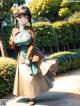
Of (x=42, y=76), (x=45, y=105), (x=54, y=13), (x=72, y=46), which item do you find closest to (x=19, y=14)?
(x=42, y=76)

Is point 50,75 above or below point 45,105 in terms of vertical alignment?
above

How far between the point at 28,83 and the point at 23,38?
0.78 m

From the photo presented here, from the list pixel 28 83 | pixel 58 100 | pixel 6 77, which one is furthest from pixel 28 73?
pixel 6 77

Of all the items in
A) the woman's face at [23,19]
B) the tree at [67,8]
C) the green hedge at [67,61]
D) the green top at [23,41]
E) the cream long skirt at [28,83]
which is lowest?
the green hedge at [67,61]

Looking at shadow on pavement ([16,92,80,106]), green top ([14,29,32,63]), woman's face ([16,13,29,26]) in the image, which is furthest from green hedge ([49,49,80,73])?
woman's face ([16,13,29,26])

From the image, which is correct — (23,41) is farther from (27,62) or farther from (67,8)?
(67,8)

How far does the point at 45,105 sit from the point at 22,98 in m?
0.69

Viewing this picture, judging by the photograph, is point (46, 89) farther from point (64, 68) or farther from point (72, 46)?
point (72, 46)

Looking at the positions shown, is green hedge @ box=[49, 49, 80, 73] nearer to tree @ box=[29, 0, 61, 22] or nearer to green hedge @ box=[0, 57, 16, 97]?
green hedge @ box=[0, 57, 16, 97]

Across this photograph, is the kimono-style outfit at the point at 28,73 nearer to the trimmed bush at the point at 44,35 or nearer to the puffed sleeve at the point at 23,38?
the puffed sleeve at the point at 23,38

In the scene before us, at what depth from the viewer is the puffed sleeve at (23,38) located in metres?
6.81

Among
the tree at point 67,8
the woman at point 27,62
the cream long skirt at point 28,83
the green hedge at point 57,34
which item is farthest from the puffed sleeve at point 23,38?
the tree at point 67,8

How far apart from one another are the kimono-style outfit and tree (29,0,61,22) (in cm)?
2050

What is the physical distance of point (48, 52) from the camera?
20844 mm
